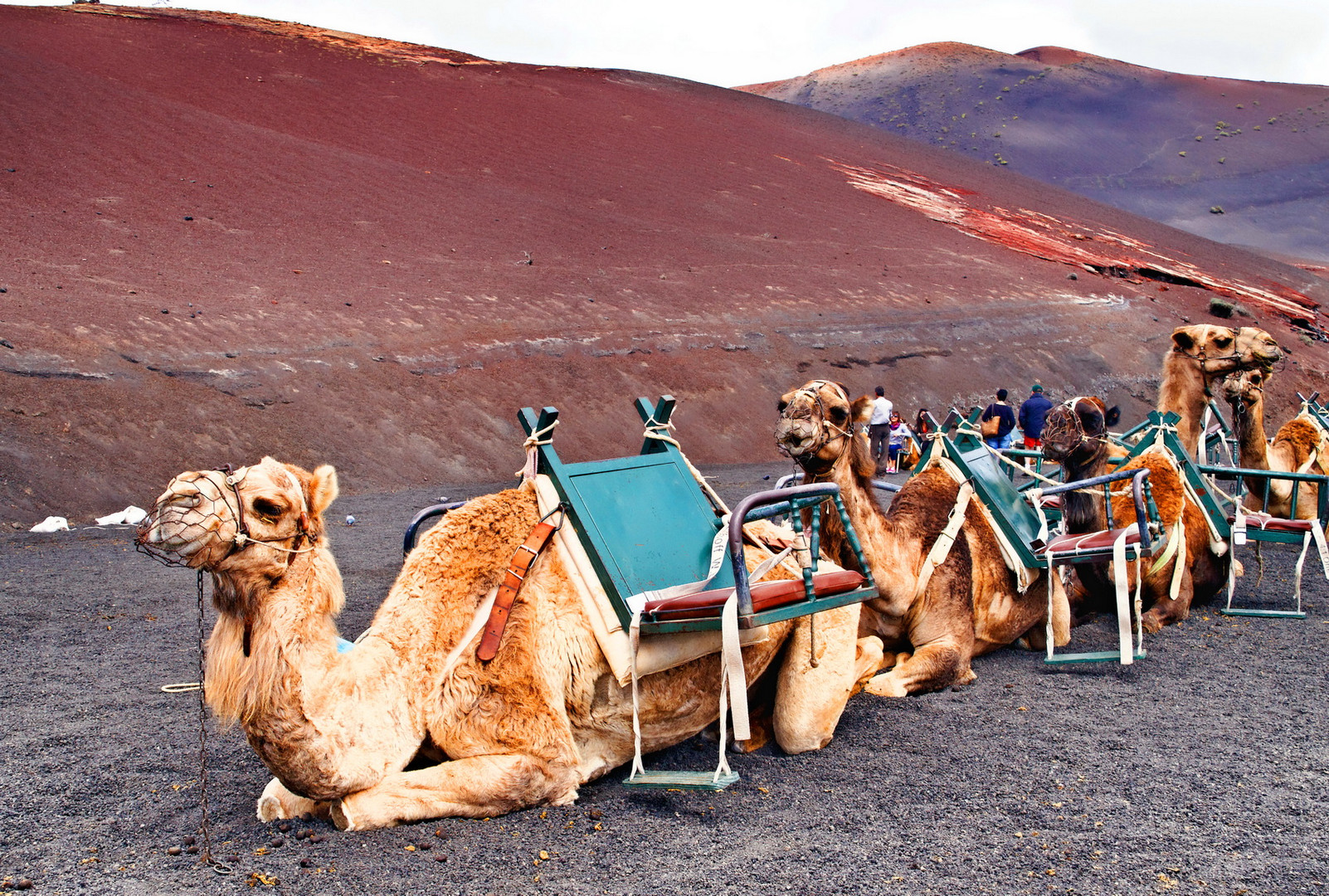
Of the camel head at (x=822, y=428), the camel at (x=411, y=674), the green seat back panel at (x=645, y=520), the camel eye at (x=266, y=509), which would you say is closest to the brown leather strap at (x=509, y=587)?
the camel at (x=411, y=674)

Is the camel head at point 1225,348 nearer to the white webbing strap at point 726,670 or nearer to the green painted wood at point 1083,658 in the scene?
the green painted wood at point 1083,658

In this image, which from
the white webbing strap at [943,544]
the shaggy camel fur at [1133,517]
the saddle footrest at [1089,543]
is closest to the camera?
the white webbing strap at [943,544]

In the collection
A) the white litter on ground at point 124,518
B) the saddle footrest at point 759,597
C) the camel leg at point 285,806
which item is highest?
the saddle footrest at point 759,597

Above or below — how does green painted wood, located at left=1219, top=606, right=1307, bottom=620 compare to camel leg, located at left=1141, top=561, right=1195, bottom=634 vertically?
below

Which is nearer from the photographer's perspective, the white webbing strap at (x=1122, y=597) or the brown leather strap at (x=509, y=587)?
the brown leather strap at (x=509, y=587)

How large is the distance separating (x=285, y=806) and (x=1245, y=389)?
28.7 feet

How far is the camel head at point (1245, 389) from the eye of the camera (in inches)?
362

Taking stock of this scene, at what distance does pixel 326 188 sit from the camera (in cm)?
2977

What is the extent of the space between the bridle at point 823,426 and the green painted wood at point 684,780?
157 cm

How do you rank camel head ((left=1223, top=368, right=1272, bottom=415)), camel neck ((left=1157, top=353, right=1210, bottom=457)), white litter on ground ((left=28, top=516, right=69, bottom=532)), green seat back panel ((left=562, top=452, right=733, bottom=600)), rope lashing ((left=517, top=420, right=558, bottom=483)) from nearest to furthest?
green seat back panel ((left=562, top=452, right=733, bottom=600)) → rope lashing ((left=517, top=420, right=558, bottom=483)) → camel neck ((left=1157, top=353, right=1210, bottom=457)) → camel head ((left=1223, top=368, right=1272, bottom=415)) → white litter on ground ((left=28, top=516, right=69, bottom=532))

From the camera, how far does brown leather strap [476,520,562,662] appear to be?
393cm

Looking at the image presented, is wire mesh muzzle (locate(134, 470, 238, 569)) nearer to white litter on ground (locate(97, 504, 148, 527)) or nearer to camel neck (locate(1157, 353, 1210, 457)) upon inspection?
camel neck (locate(1157, 353, 1210, 457))

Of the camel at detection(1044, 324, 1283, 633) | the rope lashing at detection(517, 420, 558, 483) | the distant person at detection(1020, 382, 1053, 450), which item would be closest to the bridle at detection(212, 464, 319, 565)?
the rope lashing at detection(517, 420, 558, 483)

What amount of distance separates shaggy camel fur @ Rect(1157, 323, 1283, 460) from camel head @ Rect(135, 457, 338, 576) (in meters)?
7.42
